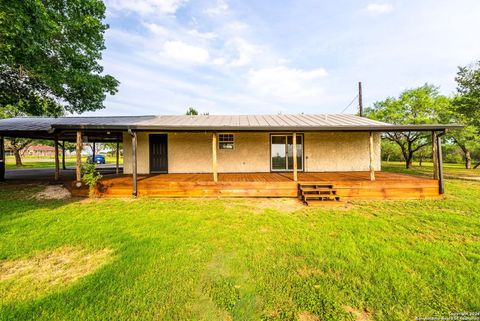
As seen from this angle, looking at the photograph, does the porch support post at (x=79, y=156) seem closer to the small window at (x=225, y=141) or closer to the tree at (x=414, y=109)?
the small window at (x=225, y=141)

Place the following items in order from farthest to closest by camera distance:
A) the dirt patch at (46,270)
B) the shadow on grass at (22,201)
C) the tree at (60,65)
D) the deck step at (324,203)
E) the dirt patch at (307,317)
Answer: the tree at (60,65) → the deck step at (324,203) → the shadow on grass at (22,201) → the dirt patch at (46,270) → the dirt patch at (307,317)

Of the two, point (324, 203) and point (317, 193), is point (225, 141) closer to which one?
point (317, 193)

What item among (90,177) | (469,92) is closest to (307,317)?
(90,177)

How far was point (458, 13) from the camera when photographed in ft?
27.8

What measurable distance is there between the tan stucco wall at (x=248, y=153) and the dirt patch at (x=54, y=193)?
2500mm

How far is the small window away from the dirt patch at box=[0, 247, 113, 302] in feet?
22.2

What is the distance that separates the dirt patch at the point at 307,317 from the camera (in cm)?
198

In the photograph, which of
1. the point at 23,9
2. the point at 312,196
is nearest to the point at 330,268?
the point at 312,196

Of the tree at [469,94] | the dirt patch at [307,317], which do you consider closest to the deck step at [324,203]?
the dirt patch at [307,317]

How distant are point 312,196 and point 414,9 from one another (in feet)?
35.3

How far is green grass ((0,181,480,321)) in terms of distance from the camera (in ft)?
6.93

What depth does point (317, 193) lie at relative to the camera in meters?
6.52

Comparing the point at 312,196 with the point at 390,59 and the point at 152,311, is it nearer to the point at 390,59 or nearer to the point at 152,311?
the point at 152,311

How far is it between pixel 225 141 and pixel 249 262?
7.08 m
